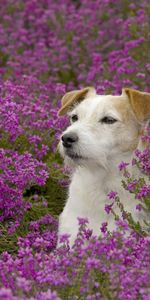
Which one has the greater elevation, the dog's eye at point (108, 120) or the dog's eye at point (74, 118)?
the dog's eye at point (74, 118)

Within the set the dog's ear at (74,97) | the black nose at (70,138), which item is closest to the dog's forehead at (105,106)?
the dog's ear at (74,97)

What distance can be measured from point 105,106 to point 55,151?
40.1 inches

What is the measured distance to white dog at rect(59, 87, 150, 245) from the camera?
4.43 m

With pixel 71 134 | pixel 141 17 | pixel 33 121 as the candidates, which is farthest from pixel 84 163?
pixel 141 17

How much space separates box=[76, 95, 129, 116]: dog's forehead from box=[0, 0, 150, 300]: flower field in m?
0.35

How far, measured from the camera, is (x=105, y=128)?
456 centimetres

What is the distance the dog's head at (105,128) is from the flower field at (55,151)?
0.19 meters

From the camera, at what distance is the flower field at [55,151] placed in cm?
310

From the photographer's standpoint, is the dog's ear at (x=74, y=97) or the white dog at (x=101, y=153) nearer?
the white dog at (x=101, y=153)

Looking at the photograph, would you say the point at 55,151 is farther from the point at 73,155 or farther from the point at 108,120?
the point at 73,155

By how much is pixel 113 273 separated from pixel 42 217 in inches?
86.7

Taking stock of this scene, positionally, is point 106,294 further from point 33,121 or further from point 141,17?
point 141,17

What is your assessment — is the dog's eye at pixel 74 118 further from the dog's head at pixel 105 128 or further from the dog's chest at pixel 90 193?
the dog's chest at pixel 90 193

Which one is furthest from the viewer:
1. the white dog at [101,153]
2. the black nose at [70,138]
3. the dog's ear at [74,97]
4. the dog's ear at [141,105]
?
the dog's ear at [74,97]
